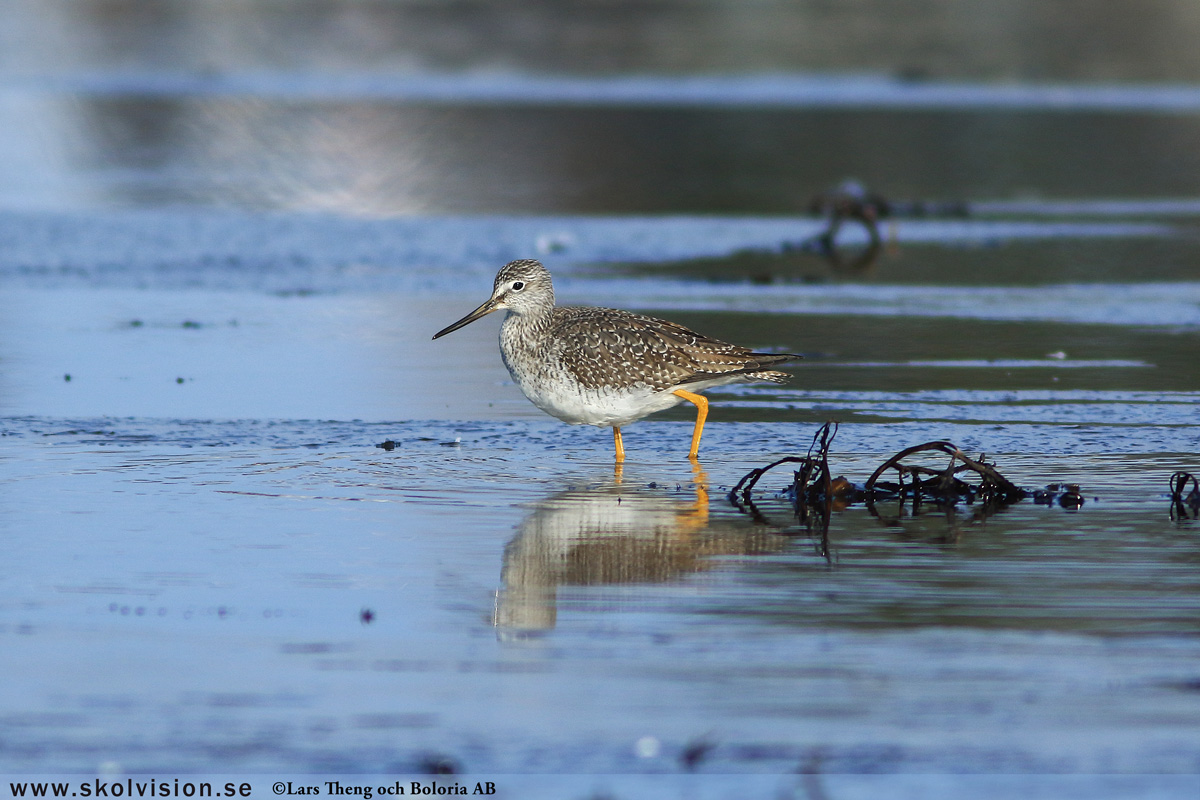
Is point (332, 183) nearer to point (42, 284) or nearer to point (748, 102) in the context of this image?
point (42, 284)

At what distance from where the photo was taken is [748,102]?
3766 cm

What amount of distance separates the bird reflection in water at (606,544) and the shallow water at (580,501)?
1.2 inches

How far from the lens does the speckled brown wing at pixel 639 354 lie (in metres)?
10.2

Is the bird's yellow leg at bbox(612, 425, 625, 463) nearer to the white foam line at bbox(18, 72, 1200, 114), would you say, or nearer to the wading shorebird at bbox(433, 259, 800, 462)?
the wading shorebird at bbox(433, 259, 800, 462)

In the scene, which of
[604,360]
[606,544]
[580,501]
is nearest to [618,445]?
[604,360]

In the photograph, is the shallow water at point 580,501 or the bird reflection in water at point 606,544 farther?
the bird reflection in water at point 606,544

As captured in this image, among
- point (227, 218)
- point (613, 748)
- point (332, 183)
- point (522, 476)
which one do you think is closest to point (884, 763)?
point (613, 748)

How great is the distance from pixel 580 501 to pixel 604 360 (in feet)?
4.72

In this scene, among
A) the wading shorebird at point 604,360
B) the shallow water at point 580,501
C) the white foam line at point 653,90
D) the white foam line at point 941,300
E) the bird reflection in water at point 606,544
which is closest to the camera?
the shallow water at point 580,501

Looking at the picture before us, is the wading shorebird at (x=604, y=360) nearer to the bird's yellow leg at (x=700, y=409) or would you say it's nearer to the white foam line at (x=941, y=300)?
the bird's yellow leg at (x=700, y=409)

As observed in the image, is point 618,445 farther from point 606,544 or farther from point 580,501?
point 606,544

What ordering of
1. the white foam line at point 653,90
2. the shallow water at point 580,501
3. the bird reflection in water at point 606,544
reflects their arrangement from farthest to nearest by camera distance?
1. the white foam line at point 653,90
2. the bird reflection in water at point 606,544
3. the shallow water at point 580,501

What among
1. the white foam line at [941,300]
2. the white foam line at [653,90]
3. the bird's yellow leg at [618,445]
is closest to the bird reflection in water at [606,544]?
the bird's yellow leg at [618,445]

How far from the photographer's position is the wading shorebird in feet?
33.2
